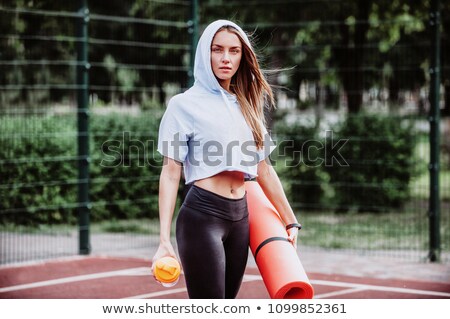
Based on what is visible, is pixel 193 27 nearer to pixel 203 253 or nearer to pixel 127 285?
pixel 127 285

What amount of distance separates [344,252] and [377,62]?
4.03 meters

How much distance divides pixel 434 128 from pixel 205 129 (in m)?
5.91

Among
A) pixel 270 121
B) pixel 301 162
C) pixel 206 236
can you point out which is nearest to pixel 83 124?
pixel 270 121

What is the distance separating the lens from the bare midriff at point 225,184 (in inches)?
160

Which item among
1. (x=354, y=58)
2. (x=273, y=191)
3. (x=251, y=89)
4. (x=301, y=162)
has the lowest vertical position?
(x=301, y=162)

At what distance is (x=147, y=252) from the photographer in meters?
10.2

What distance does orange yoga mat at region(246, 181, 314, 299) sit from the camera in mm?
3945

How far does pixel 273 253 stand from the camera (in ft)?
13.3

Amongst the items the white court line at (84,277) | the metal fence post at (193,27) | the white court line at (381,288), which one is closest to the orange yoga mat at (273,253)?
the white court line at (381,288)

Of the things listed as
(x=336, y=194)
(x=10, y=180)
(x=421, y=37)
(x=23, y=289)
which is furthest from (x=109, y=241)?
(x=421, y=37)

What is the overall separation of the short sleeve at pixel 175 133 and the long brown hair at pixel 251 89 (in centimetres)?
33

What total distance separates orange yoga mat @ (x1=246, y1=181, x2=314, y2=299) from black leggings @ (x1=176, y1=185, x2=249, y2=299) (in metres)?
0.12

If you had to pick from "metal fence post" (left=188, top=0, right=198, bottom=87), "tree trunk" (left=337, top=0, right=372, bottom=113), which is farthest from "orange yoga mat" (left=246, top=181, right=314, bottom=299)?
"tree trunk" (left=337, top=0, right=372, bottom=113)

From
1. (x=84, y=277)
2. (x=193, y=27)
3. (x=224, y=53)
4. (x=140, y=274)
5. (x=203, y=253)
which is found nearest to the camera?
(x=203, y=253)
